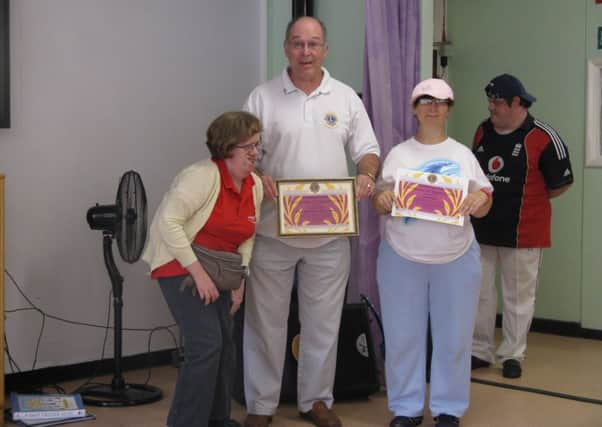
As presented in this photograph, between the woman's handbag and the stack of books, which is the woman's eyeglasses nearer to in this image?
the woman's handbag

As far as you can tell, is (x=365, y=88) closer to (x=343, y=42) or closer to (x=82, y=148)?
(x=343, y=42)

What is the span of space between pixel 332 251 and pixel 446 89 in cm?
77

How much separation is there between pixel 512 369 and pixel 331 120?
6.08 ft

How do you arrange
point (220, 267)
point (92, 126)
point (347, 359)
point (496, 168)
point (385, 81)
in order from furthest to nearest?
1. point (496, 168)
2. point (92, 126)
3. point (385, 81)
4. point (347, 359)
5. point (220, 267)

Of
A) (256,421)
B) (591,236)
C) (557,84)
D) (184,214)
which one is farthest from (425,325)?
(557,84)

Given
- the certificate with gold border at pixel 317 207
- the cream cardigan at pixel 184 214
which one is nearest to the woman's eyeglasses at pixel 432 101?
the certificate with gold border at pixel 317 207

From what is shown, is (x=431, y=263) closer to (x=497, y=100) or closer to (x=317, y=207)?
(x=317, y=207)

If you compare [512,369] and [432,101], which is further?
[512,369]

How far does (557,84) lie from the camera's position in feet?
18.4

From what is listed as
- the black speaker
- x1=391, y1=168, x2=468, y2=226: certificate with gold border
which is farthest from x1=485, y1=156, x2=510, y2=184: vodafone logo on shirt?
x1=391, y1=168, x2=468, y2=226: certificate with gold border

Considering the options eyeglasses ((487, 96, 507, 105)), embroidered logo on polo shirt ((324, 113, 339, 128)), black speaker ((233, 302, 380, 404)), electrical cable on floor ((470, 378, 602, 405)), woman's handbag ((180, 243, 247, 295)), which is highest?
eyeglasses ((487, 96, 507, 105))

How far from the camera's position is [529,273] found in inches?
179

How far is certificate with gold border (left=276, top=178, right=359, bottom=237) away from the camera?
3250 mm

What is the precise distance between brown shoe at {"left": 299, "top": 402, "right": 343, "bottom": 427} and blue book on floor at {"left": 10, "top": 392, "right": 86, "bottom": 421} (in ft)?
3.13
